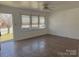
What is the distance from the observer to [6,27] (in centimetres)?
166

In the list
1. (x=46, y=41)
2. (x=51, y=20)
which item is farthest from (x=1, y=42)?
(x=51, y=20)

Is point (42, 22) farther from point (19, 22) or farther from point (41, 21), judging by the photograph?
point (19, 22)

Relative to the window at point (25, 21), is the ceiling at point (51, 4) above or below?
above

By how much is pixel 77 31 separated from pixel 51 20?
0.42 meters

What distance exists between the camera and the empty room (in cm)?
161

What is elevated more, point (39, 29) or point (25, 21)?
point (25, 21)

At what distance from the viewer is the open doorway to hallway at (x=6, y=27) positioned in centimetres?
163

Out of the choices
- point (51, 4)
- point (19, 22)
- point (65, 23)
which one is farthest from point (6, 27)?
point (65, 23)

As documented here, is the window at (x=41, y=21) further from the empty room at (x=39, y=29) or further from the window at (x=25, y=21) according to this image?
the window at (x=25, y=21)

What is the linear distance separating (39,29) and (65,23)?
1.33ft

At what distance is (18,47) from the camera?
1.68 m

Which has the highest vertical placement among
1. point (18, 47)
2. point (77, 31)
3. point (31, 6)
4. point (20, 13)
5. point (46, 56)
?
point (31, 6)

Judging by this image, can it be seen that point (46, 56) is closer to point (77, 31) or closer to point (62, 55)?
point (62, 55)

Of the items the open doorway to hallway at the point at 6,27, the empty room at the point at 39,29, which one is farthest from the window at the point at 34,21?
the open doorway to hallway at the point at 6,27
